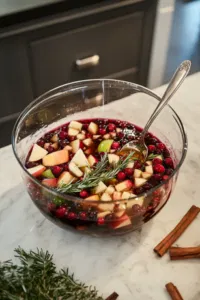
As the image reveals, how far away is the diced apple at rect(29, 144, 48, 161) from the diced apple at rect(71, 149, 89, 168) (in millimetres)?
76

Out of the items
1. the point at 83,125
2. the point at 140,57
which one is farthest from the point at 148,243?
the point at 140,57

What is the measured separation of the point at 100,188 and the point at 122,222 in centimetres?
9

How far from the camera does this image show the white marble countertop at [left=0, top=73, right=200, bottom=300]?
32.4 inches

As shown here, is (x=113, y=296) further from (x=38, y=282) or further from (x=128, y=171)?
(x=128, y=171)

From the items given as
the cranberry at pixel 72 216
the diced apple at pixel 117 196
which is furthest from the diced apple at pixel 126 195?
the cranberry at pixel 72 216

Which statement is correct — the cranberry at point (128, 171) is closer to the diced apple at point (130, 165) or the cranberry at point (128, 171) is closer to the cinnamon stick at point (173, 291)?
the diced apple at point (130, 165)

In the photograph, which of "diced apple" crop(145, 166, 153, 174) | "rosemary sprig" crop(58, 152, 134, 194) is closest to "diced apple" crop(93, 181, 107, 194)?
"rosemary sprig" crop(58, 152, 134, 194)

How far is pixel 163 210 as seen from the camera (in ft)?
3.10

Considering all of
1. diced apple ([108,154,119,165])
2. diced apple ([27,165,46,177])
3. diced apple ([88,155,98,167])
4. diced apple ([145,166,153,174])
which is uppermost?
diced apple ([108,154,119,165])

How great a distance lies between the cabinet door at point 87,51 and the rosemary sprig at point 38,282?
1059mm

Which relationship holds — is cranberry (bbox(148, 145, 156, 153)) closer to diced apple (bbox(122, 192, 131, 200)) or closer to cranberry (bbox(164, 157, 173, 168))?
cranberry (bbox(164, 157, 173, 168))

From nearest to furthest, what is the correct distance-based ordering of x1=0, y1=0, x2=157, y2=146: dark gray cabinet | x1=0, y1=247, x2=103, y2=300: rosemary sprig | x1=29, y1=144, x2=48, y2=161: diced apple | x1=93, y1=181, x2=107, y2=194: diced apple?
1. x1=0, y1=247, x2=103, y2=300: rosemary sprig
2. x1=93, y1=181, x2=107, y2=194: diced apple
3. x1=29, y1=144, x2=48, y2=161: diced apple
4. x1=0, y1=0, x2=157, y2=146: dark gray cabinet

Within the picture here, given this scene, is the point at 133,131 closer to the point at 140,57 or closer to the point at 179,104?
the point at 179,104

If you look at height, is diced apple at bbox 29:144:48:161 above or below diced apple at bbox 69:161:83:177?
below
